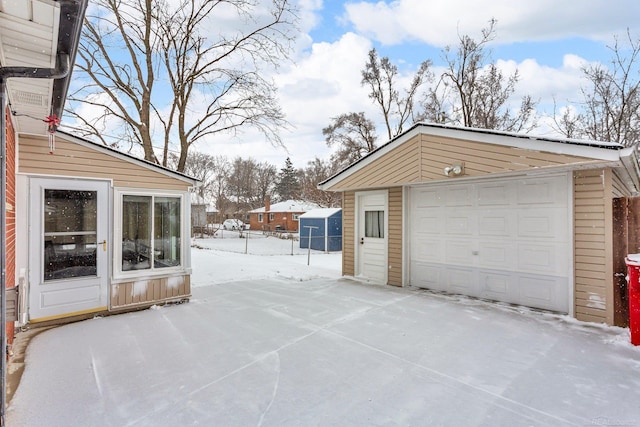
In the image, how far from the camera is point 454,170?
17.9 feet

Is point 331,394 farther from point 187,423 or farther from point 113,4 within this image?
point 113,4

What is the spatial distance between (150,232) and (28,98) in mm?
2594

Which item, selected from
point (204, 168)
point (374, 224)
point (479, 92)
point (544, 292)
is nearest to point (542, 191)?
point (544, 292)

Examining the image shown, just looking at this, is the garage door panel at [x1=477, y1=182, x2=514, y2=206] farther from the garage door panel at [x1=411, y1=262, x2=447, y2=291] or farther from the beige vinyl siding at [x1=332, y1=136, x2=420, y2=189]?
the garage door panel at [x1=411, y1=262, x2=447, y2=291]

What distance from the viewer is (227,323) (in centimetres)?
452

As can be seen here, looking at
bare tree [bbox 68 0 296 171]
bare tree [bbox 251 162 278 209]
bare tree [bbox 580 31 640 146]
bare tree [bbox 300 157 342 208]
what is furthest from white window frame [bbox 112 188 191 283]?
bare tree [bbox 251 162 278 209]

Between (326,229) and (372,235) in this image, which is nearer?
(372,235)

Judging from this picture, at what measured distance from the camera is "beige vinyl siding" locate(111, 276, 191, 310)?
4902 millimetres

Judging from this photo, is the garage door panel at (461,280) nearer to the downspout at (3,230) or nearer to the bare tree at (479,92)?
A: the downspout at (3,230)

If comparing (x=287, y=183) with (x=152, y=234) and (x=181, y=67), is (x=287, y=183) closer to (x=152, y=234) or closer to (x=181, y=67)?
(x=181, y=67)

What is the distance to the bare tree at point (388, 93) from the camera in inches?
784

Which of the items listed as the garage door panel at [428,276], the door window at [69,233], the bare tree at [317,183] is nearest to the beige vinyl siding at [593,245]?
the garage door panel at [428,276]

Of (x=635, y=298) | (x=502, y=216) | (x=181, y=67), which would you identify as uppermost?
(x=181, y=67)

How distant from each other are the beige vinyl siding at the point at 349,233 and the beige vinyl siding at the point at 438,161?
0.60m
